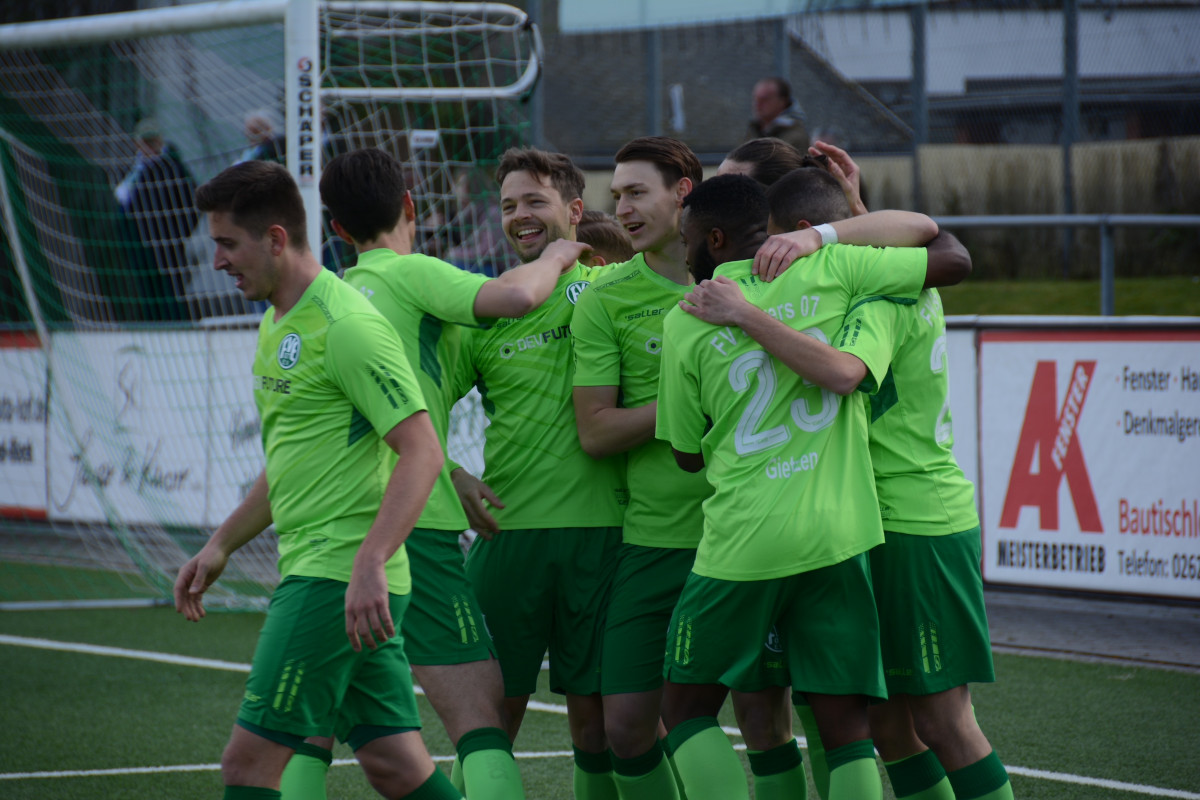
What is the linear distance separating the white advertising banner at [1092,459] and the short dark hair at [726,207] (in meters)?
3.97

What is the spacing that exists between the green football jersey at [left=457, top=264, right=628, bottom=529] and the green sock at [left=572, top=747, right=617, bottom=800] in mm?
697

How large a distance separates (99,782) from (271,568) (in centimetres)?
356

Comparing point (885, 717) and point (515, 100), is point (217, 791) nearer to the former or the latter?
point (885, 717)

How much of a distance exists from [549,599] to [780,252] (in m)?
1.24

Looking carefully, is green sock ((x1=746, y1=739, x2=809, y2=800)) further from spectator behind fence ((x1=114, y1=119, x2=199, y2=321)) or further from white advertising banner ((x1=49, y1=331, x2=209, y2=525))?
spectator behind fence ((x1=114, y1=119, x2=199, y2=321))

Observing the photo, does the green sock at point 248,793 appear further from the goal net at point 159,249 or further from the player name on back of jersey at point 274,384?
the goal net at point 159,249

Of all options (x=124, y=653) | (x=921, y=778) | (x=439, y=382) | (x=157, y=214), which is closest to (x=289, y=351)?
(x=439, y=382)

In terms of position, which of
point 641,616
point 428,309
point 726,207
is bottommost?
point 641,616

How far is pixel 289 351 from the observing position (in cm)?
295

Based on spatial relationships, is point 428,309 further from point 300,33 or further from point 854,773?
point 300,33

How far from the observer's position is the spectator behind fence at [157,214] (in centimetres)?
852

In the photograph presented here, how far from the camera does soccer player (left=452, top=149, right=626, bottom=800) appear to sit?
3.60 m

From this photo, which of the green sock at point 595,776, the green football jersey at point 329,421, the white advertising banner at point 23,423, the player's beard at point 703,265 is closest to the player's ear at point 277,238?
the green football jersey at point 329,421

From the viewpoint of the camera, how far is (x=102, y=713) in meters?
5.48
